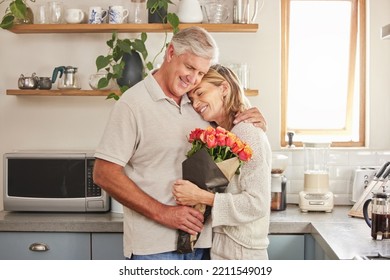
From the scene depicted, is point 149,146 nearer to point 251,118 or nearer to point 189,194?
point 189,194

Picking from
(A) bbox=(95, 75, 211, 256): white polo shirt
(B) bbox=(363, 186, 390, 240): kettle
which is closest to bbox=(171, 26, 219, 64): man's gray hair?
(A) bbox=(95, 75, 211, 256): white polo shirt

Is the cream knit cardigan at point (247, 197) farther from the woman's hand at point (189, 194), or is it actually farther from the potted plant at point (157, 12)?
the potted plant at point (157, 12)

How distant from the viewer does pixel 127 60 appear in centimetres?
268

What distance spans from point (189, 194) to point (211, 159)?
0.10 m

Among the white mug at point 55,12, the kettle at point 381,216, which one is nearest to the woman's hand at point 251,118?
the kettle at point 381,216

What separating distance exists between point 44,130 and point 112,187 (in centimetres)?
125

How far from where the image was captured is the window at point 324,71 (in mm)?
2912

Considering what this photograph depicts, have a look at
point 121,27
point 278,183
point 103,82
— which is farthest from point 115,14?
point 278,183

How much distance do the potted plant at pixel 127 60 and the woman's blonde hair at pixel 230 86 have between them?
0.83m

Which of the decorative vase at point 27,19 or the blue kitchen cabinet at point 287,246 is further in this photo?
the decorative vase at point 27,19

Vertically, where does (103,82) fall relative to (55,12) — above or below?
below

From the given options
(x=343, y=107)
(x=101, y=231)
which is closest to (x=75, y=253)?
(x=101, y=231)

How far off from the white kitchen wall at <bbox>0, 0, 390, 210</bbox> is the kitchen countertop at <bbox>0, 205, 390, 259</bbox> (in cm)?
34

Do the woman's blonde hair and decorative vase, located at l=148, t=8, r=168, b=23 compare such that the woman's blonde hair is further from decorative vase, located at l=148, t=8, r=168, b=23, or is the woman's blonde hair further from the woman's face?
decorative vase, located at l=148, t=8, r=168, b=23
